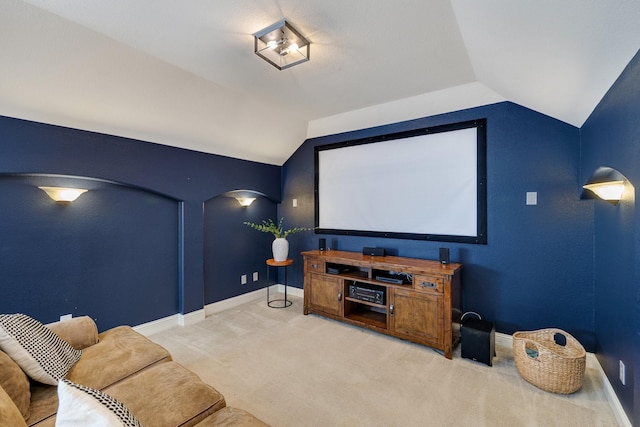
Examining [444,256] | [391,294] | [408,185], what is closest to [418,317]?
[391,294]

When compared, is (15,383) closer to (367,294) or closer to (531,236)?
(367,294)

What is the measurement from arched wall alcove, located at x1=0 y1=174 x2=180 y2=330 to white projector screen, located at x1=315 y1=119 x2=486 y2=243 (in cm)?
222

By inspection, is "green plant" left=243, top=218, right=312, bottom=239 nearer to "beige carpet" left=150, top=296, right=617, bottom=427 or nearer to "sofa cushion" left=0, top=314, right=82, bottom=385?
"beige carpet" left=150, top=296, right=617, bottom=427

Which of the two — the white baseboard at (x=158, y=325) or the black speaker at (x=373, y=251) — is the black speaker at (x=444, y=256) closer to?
the black speaker at (x=373, y=251)

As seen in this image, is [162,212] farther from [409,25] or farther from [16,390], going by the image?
[409,25]

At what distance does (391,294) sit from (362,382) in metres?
1.01

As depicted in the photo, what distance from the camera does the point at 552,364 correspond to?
216cm

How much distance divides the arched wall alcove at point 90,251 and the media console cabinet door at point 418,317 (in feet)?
9.00

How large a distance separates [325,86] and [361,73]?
44 centimetres

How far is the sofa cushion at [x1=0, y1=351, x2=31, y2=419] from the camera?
1.30 m

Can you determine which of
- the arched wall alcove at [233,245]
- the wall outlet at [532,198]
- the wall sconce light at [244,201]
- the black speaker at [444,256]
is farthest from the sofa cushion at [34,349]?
the wall outlet at [532,198]

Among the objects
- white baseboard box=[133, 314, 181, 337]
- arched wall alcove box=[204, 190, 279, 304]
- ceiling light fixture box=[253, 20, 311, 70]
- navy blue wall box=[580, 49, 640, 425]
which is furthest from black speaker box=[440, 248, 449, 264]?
white baseboard box=[133, 314, 181, 337]

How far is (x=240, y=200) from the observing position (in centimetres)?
441

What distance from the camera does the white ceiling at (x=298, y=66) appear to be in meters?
1.61
